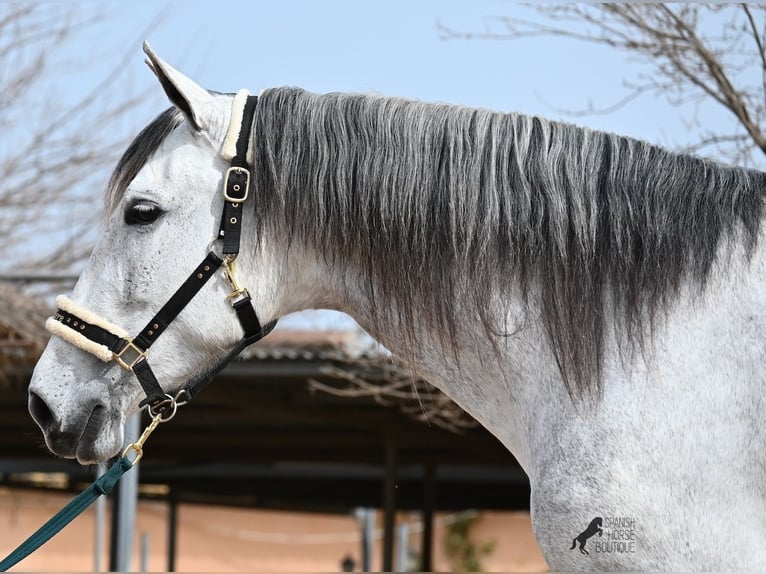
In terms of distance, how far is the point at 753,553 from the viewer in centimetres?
186

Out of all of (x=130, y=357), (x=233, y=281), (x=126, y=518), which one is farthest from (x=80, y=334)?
(x=126, y=518)

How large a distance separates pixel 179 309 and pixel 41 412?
39 cm

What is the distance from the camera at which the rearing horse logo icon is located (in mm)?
1867

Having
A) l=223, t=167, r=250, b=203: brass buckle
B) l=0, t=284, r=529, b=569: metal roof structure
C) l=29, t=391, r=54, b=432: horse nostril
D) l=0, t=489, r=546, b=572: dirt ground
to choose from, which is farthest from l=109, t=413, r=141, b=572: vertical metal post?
l=0, t=489, r=546, b=572: dirt ground

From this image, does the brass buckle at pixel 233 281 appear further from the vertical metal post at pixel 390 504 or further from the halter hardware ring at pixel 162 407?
the vertical metal post at pixel 390 504

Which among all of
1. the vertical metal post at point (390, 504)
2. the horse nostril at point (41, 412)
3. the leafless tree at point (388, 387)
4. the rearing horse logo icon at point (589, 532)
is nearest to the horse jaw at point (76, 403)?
the horse nostril at point (41, 412)

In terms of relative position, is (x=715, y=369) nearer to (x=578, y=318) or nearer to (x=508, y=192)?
(x=578, y=318)

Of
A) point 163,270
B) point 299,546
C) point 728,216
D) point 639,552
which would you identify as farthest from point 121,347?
point 299,546

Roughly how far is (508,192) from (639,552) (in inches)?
29.7

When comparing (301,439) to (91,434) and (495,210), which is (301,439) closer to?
(91,434)

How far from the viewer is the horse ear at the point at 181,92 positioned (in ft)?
7.25

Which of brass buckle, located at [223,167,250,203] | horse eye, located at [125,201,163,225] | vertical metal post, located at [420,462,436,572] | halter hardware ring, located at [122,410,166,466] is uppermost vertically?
brass buckle, located at [223,167,250,203]

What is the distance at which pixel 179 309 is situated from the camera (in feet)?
7.25

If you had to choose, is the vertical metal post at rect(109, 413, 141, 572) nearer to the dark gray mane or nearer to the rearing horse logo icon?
the dark gray mane
